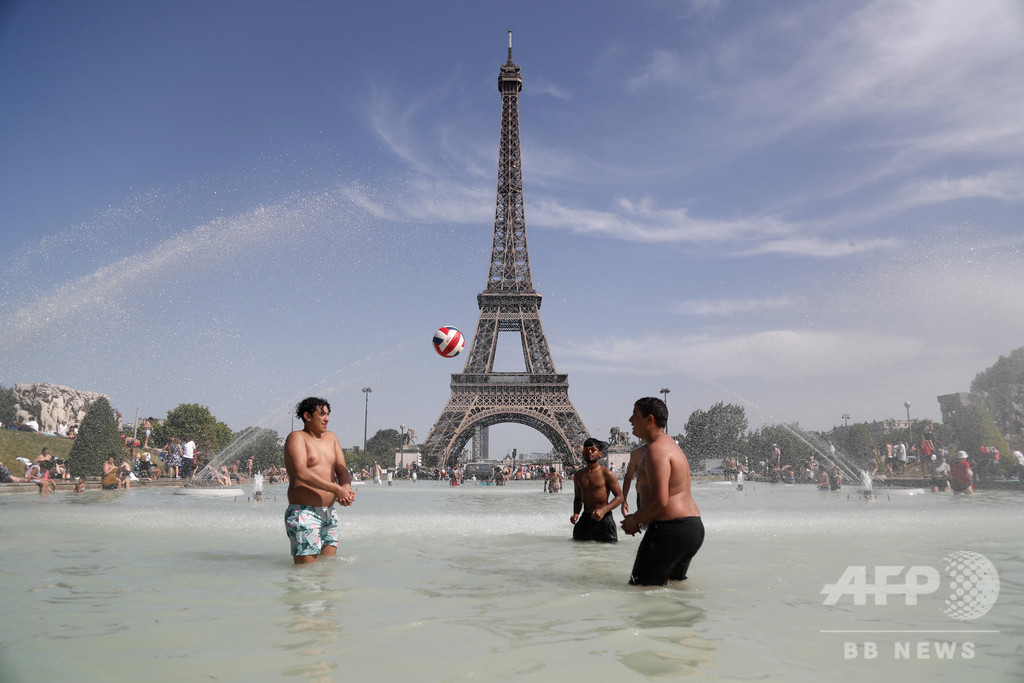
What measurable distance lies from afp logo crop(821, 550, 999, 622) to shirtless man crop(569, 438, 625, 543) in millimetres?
3526

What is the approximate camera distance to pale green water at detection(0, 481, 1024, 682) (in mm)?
3963

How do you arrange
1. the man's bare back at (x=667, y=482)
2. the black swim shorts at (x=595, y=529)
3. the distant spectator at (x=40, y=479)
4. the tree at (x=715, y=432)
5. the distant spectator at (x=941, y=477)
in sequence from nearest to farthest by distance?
the man's bare back at (x=667, y=482), the black swim shorts at (x=595, y=529), the distant spectator at (x=40, y=479), the distant spectator at (x=941, y=477), the tree at (x=715, y=432)

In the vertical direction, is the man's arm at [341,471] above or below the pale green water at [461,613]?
above

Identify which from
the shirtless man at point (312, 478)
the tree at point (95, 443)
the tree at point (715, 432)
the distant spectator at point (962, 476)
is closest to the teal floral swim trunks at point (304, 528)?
the shirtless man at point (312, 478)

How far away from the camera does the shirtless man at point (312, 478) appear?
7.49m

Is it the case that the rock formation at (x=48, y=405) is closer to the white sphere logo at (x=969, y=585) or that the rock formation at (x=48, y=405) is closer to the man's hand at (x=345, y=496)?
the man's hand at (x=345, y=496)

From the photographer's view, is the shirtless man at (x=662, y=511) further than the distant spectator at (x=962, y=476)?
No

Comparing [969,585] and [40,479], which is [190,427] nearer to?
[40,479]

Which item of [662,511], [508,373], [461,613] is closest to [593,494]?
[662,511]

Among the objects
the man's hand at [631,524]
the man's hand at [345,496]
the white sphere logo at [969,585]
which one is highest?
the man's hand at [345,496]

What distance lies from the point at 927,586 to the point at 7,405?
129 m

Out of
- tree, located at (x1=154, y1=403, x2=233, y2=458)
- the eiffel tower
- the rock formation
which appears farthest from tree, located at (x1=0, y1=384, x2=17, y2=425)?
the eiffel tower

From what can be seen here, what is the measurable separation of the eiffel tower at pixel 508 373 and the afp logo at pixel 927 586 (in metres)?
51.5

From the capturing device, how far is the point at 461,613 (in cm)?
539
